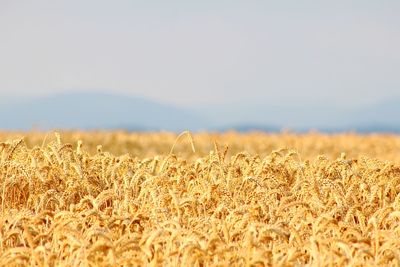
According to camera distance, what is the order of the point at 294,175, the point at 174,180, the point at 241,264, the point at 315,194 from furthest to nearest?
the point at 294,175 → the point at 174,180 → the point at 315,194 → the point at 241,264

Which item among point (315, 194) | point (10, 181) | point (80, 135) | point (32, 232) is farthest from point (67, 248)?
point (80, 135)

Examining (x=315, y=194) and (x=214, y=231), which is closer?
(x=214, y=231)

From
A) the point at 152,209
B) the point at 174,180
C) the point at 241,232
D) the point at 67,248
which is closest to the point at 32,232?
the point at 67,248

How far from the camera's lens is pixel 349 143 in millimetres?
23469

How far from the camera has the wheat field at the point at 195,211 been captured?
4.90 meters

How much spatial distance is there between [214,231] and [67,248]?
91 centimetres

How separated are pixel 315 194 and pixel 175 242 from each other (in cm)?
187

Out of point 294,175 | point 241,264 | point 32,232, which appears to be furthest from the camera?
point 294,175

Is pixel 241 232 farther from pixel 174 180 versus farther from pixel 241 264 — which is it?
pixel 174 180

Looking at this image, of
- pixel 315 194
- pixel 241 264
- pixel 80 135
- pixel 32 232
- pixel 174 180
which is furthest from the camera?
pixel 80 135

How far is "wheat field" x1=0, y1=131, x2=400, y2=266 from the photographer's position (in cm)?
490

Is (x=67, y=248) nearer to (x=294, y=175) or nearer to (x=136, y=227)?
(x=136, y=227)

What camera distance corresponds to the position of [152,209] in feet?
20.0

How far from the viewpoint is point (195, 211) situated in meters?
6.50
